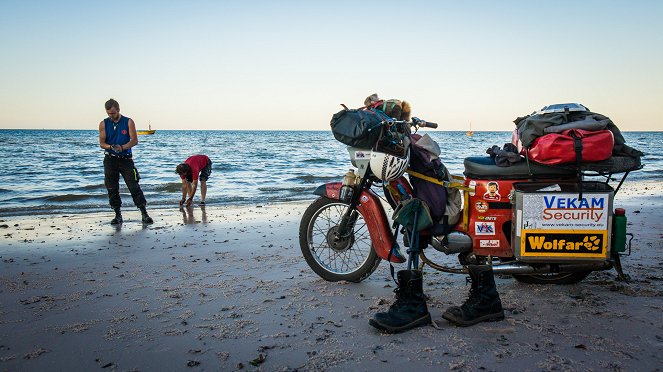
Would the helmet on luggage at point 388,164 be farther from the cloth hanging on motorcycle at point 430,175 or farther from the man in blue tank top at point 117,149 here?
the man in blue tank top at point 117,149

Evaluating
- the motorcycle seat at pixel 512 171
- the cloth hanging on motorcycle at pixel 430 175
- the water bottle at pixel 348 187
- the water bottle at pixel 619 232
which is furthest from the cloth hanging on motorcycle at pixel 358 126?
the water bottle at pixel 619 232

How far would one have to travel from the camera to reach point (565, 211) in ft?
11.6

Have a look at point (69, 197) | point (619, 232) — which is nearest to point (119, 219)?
point (69, 197)

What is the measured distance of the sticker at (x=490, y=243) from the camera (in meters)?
3.83

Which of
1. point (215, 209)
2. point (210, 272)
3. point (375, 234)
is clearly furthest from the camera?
point (215, 209)

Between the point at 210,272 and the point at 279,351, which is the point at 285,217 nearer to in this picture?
the point at 210,272

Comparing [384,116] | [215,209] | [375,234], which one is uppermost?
Result: [384,116]

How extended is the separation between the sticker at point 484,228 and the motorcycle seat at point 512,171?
365 millimetres

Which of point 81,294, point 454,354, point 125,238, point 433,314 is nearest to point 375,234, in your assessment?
point 433,314

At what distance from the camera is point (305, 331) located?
11.0 ft

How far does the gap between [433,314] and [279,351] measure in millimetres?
1257

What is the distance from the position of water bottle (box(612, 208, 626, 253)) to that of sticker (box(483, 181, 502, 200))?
821mm

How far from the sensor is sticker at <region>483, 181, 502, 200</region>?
379 cm

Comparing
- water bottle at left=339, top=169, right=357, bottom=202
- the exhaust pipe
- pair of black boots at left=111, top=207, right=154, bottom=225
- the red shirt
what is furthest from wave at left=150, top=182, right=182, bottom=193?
the exhaust pipe
